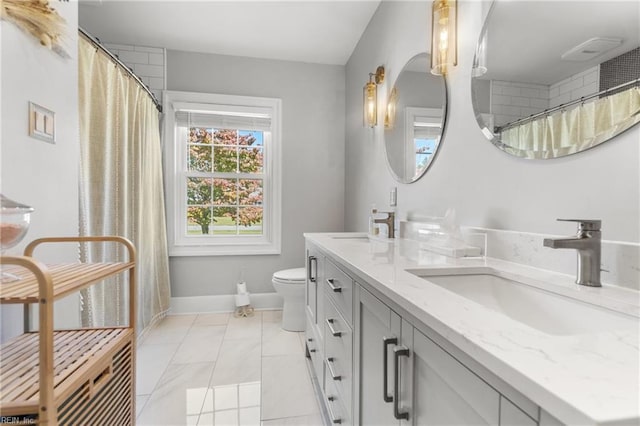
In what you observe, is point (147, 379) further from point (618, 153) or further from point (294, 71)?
point (294, 71)

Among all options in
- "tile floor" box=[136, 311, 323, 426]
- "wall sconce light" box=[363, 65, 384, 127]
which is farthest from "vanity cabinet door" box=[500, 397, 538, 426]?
"wall sconce light" box=[363, 65, 384, 127]

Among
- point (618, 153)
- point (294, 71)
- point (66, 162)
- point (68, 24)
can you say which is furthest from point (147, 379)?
point (294, 71)

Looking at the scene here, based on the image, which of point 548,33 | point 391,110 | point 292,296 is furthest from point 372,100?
point 292,296

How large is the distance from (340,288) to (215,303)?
7.25ft

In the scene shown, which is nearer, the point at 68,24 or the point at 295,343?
the point at 68,24

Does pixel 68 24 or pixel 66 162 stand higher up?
pixel 68 24

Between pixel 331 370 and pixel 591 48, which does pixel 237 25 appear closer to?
pixel 591 48

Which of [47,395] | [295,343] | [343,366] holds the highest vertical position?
[47,395]

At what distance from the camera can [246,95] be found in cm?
311

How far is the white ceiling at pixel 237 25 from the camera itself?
7.69 ft

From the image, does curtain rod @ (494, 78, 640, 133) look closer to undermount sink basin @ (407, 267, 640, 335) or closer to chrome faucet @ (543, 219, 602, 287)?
chrome faucet @ (543, 219, 602, 287)

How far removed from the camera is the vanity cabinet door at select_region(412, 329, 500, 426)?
47cm

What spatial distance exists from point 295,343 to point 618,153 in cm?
217

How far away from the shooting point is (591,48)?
34.4 inches
